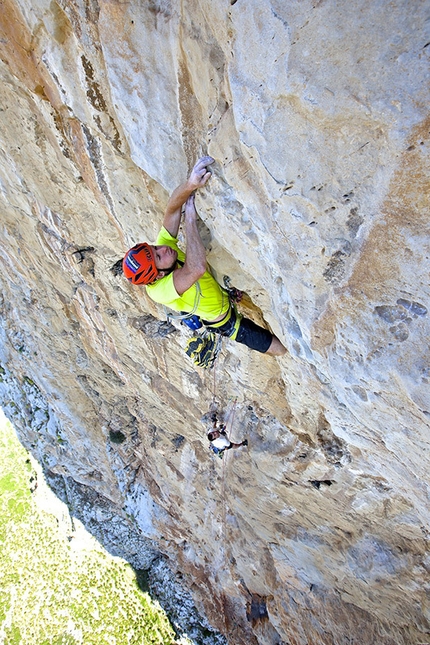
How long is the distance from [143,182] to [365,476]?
3.59m

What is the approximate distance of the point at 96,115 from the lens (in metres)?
3.52

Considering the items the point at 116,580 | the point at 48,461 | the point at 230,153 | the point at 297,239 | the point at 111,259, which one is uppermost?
the point at 230,153

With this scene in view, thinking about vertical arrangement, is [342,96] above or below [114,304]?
above

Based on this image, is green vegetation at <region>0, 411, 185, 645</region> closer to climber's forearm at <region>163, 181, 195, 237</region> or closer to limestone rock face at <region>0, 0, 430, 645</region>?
limestone rock face at <region>0, 0, 430, 645</region>

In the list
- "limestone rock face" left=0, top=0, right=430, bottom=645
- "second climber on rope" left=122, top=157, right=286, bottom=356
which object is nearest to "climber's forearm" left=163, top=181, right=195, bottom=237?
"second climber on rope" left=122, top=157, right=286, bottom=356

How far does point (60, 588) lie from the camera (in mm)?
13398

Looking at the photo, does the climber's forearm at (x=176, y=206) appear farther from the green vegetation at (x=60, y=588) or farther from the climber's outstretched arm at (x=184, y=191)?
the green vegetation at (x=60, y=588)

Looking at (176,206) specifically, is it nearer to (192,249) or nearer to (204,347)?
(192,249)

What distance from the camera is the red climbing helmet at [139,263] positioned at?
313 cm

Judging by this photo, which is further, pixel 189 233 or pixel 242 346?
pixel 242 346

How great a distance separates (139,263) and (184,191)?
65 centimetres

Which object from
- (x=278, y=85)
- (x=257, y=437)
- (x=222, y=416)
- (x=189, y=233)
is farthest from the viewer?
(x=222, y=416)

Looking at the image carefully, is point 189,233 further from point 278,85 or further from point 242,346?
point 242,346

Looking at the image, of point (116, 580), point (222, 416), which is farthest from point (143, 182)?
point (116, 580)
